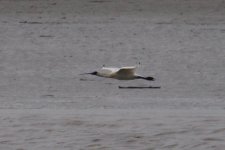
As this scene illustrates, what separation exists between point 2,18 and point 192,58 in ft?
9.40

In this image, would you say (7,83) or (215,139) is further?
(7,83)

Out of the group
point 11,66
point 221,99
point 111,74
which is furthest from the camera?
point 11,66

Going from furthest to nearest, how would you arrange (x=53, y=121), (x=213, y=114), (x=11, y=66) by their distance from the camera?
(x=11, y=66)
(x=213, y=114)
(x=53, y=121)

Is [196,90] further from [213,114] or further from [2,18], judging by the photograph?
[2,18]

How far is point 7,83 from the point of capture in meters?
9.49

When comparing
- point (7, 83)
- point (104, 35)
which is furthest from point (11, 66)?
point (104, 35)

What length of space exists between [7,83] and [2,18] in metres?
3.28

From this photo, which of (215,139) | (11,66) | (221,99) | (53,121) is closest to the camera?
(215,139)

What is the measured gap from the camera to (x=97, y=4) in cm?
1334

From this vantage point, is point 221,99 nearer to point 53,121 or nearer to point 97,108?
point 97,108

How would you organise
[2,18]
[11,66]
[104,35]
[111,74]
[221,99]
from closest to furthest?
[221,99] < [111,74] < [11,66] < [104,35] < [2,18]

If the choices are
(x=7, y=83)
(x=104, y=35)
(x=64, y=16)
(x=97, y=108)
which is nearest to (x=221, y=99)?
(x=97, y=108)

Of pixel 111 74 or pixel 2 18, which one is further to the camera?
pixel 2 18

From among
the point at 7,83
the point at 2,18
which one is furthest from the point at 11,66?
the point at 2,18
